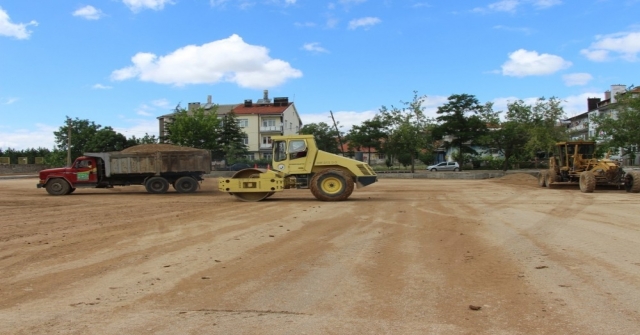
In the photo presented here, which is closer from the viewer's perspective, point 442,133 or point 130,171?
point 130,171

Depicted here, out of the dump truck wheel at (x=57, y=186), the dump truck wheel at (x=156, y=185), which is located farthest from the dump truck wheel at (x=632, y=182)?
the dump truck wheel at (x=57, y=186)

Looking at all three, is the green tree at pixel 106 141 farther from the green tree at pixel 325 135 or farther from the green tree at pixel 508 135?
the green tree at pixel 508 135

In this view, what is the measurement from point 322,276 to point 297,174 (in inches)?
497

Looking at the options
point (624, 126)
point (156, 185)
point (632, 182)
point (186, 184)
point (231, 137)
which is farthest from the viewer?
point (231, 137)

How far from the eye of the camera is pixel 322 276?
6.64 metres

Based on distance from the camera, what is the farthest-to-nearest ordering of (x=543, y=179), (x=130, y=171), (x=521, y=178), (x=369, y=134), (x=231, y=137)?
(x=231, y=137)
(x=369, y=134)
(x=521, y=178)
(x=543, y=179)
(x=130, y=171)

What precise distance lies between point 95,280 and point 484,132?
50.9m

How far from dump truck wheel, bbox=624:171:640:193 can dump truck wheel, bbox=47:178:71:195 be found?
26298 millimetres

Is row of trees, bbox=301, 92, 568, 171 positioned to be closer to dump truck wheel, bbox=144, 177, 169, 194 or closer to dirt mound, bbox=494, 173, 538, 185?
dirt mound, bbox=494, 173, 538, 185

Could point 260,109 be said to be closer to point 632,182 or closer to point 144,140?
point 144,140

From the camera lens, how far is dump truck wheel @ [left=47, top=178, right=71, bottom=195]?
929 inches

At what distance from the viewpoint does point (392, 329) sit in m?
4.59

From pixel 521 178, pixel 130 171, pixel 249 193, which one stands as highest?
pixel 130 171

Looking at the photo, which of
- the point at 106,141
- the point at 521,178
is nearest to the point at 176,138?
the point at 106,141
